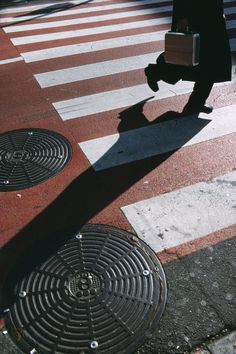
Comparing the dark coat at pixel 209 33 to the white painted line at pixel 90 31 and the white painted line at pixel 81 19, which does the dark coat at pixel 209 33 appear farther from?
the white painted line at pixel 81 19

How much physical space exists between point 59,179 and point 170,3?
8.45m

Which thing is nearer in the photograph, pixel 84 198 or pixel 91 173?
pixel 84 198

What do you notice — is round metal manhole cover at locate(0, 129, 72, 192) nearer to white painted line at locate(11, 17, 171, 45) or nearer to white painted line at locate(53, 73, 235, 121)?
white painted line at locate(53, 73, 235, 121)

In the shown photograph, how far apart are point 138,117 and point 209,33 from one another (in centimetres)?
137

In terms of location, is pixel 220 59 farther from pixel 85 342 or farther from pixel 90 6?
pixel 90 6

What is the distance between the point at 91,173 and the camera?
462 cm

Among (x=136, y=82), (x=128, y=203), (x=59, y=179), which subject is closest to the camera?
(x=128, y=203)

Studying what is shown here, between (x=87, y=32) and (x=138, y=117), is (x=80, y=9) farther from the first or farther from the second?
(x=138, y=117)

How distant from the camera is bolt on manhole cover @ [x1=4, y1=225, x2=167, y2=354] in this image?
2902 millimetres

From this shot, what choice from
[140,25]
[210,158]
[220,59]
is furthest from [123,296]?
[140,25]

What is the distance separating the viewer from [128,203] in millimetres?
4152

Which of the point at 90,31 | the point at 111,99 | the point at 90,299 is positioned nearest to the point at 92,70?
the point at 111,99

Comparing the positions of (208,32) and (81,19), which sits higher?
(208,32)

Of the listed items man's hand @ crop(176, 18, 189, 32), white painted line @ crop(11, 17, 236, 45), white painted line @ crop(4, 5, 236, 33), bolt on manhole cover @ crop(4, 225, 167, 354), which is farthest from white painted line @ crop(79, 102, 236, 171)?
white painted line @ crop(4, 5, 236, 33)
